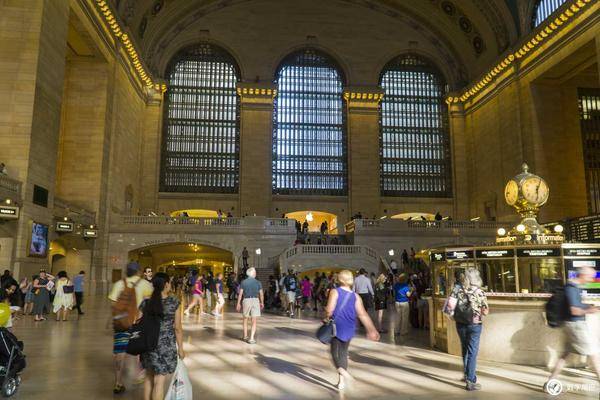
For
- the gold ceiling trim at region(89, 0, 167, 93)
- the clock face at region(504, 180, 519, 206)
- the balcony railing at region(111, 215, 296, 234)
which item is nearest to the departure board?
the balcony railing at region(111, 215, 296, 234)

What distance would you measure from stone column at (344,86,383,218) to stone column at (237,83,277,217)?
5.22 m

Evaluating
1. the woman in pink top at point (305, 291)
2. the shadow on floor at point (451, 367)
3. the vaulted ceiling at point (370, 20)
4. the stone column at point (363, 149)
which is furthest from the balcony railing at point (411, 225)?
the shadow on floor at point (451, 367)

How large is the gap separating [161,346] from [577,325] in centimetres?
407

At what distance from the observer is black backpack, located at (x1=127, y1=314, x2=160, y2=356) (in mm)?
3984

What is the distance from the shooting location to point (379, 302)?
36.5 feet

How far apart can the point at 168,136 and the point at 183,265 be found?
28.8 ft

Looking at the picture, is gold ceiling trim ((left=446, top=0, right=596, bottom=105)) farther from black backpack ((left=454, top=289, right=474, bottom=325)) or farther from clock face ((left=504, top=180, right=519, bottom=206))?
black backpack ((left=454, top=289, right=474, bottom=325))

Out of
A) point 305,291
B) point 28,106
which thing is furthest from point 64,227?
point 305,291

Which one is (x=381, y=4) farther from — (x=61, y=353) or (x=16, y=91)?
(x=61, y=353)

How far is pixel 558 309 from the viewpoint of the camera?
5.18 m

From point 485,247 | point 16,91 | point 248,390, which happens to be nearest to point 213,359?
point 248,390

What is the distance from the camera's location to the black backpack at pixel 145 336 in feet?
13.1

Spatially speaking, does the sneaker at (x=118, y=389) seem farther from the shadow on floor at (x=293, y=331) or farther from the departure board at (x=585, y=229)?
the departure board at (x=585, y=229)

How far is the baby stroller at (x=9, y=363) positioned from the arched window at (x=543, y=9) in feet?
85.1
